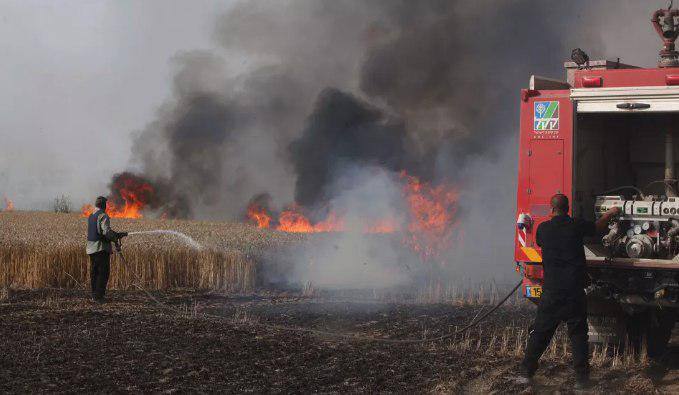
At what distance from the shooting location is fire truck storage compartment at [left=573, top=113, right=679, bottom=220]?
9062 millimetres

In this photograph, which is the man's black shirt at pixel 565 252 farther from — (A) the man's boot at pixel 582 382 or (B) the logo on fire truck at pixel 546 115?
(B) the logo on fire truck at pixel 546 115

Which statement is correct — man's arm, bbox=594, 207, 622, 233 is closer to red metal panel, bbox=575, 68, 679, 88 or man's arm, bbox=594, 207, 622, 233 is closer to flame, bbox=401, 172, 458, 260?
red metal panel, bbox=575, 68, 679, 88

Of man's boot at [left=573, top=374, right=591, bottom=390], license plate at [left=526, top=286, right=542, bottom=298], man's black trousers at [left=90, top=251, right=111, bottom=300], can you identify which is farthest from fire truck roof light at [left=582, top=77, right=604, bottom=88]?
man's black trousers at [left=90, top=251, right=111, bottom=300]

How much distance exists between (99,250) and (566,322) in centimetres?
796

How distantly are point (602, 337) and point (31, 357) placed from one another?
6.19 metres

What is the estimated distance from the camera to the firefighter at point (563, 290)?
7297 mm

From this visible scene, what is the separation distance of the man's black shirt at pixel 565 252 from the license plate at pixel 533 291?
1.00 m

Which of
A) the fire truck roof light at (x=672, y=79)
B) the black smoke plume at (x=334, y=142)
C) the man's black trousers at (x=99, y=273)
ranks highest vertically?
the black smoke plume at (x=334, y=142)

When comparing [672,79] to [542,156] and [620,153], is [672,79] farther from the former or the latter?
[620,153]

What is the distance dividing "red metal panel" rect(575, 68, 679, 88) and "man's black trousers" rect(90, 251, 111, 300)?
25.3ft

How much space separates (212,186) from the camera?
41.2 metres

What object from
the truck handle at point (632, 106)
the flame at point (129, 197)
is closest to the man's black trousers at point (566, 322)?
the truck handle at point (632, 106)

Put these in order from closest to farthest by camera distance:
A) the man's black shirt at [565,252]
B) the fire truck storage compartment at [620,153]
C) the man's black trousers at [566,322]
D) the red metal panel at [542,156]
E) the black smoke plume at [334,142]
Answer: the man's black trousers at [566,322] → the man's black shirt at [565,252] → the red metal panel at [542,156] → the fire truck storage compartment at [620,153] → the black smoke plume at [334,142]

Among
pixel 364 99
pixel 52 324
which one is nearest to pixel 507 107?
pixel 364 99
